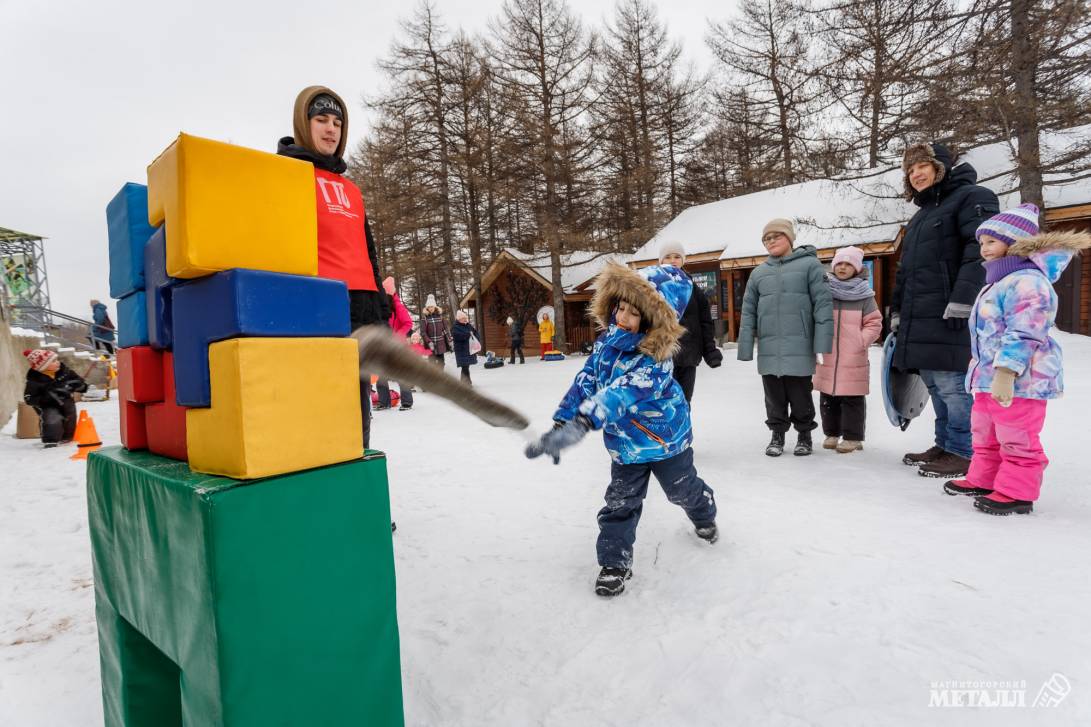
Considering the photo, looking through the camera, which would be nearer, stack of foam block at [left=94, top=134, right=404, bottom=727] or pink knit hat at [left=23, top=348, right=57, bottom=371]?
stack of foam block at [left=94, top=134, right=404, bottom=727]

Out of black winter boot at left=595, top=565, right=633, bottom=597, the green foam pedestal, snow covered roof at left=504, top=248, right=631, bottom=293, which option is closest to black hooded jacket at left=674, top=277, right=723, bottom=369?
black winter boot at left=595, top=565, right=633, bottom=597

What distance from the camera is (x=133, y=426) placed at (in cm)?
171

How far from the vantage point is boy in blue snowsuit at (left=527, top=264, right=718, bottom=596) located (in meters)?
2.50

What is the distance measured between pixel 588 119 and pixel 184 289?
20.3 meters

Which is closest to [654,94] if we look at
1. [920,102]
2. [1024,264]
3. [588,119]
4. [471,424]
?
[588,119]

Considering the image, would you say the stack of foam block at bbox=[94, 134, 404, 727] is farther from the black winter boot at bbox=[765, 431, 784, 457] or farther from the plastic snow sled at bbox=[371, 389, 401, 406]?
the plastic snow sled at bbox=[371, 389, 401, 406]

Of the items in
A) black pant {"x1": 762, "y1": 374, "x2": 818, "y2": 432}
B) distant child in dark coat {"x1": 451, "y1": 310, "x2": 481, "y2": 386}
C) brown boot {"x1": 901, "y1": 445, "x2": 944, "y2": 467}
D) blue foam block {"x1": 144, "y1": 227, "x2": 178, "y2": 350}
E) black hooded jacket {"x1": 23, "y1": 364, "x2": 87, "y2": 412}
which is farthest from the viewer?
distant child in dark coat {"x1": 451, "y1": 310, "x2": 481, "y2": 386}

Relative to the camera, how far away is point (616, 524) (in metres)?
2.61

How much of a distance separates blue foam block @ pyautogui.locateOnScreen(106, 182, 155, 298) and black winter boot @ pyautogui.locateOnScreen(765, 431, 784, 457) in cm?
442

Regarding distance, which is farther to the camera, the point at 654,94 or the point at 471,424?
the point at 654,94

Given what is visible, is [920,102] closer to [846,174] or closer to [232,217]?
[846,174]

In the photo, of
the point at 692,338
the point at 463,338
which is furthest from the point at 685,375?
the point at 463,338

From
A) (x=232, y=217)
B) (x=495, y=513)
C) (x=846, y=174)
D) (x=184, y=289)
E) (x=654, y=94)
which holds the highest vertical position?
(x=654, y=94)

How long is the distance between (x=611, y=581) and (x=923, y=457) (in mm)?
3076
